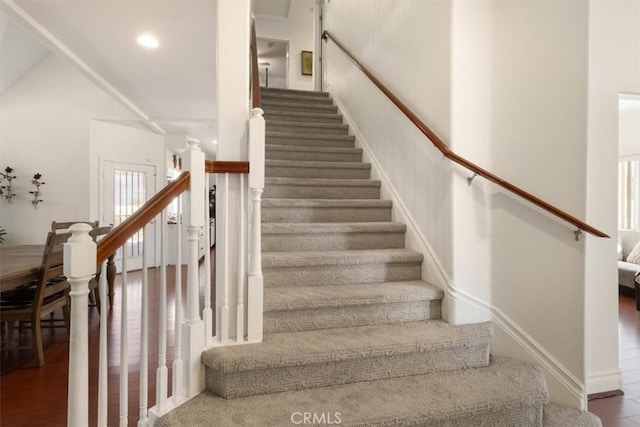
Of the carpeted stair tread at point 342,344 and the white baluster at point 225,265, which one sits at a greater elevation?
the white baluster at point 225,265

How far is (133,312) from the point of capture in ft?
12.1

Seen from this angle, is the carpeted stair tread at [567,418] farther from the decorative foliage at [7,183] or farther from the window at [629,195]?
the decorative foliage at [7,183]

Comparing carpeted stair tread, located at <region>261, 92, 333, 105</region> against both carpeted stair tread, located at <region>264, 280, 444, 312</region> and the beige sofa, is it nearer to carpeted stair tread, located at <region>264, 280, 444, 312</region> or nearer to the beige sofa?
carpeted stair tread, located at <region>264, 280, 444, 312</region>

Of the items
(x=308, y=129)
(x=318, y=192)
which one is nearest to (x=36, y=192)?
(x=308, y=129)

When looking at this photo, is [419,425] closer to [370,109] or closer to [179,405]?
[179,405]

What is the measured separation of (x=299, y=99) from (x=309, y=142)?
1.24m

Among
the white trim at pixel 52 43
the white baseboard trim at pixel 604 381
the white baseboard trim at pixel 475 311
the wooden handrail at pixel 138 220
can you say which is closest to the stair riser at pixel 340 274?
the white baseboard trim at pixel 475 311

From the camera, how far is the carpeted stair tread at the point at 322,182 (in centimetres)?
286

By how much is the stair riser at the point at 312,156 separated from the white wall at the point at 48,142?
3.88 meters

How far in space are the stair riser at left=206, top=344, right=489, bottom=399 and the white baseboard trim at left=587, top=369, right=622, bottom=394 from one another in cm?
66

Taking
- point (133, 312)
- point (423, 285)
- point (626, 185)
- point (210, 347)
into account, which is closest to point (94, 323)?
point (133, 312)

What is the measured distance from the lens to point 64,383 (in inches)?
89.2

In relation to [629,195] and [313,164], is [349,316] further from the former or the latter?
[629,195]

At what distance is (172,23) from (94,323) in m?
2.89
